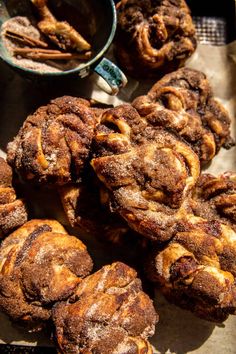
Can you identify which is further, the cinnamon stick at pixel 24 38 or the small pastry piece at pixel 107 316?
the cinnamon stick at pixel 24 38

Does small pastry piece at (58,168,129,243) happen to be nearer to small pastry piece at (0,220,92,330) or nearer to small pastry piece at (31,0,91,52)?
small pastry piece at (0,220,92,330)

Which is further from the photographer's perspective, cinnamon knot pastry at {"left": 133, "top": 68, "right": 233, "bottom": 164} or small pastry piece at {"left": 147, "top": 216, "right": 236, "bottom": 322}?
cinnamon knot pastry at {"left": 133, "top": 68, "right": 233, "bottom": 164}

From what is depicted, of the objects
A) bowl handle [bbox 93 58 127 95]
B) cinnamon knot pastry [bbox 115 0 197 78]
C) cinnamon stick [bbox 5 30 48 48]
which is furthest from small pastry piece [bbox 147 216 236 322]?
cinnamon stick [bbox 5 30 48 48]

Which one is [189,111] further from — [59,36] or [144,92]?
[59,36]

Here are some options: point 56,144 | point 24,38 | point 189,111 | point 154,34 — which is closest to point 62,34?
point 24,38

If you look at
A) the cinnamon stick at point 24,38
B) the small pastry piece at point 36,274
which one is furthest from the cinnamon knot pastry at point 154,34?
the small pastry piece at point 36,274

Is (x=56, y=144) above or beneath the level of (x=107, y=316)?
above

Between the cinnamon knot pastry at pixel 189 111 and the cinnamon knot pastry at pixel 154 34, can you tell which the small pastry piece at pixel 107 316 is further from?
the cinnamon knot pastry at pixel 154 34
